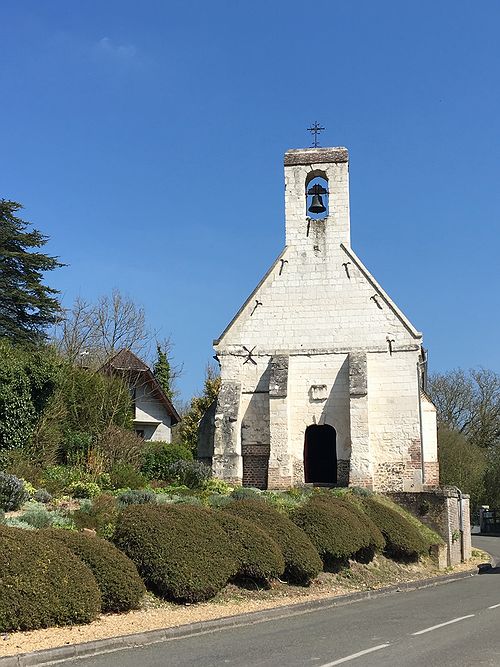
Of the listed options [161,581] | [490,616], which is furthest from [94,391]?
[490,616]

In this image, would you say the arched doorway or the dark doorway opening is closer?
the dark doorway opening

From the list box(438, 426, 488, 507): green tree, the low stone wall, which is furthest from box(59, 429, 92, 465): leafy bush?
box(438, 426, 488, 507): green tree

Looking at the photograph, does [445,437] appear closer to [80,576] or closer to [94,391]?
[94,391]

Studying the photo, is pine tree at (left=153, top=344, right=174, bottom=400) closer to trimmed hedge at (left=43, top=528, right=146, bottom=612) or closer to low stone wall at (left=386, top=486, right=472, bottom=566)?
low stone wall at (left=386, top=486, right=472, bottom=566)

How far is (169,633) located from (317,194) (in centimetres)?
1908

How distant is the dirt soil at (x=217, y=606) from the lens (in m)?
9.69

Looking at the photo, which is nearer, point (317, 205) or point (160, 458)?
point (160, 458)

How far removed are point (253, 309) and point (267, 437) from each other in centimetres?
433

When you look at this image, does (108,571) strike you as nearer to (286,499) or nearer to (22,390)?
(286,499)

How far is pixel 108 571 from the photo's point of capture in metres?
11.5

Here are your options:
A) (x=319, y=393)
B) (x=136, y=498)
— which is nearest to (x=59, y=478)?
(x=136, y=498)

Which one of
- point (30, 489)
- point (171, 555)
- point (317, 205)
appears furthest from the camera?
point (317, 205)

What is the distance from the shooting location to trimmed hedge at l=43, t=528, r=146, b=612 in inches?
449

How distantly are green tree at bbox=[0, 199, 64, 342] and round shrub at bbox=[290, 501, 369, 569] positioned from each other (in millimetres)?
19847
